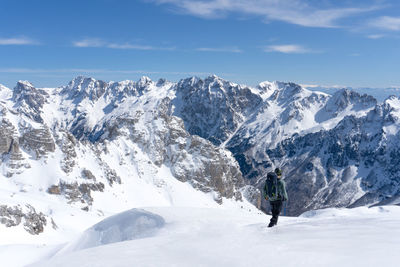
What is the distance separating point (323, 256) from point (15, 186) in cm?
13614

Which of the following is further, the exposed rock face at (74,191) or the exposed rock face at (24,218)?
the exposed rock face at (74,191)

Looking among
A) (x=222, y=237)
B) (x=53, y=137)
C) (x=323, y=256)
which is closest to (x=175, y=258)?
(x=222, y=237)

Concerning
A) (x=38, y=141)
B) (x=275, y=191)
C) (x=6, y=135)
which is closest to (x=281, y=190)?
(x=275, y=191)

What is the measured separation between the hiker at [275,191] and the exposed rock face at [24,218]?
6347cm

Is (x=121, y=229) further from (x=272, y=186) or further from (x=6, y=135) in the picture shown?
(x=6, y=135)

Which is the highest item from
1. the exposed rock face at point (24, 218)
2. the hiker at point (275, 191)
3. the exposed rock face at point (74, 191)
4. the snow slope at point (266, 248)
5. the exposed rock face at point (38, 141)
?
the hiker at point (275, 191)

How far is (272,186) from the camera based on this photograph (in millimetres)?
17750

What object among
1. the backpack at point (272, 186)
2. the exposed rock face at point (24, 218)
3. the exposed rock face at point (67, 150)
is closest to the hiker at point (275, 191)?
the backpack at point (272, 186)

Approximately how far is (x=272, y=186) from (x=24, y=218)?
6675 cm

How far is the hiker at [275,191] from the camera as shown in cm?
1759

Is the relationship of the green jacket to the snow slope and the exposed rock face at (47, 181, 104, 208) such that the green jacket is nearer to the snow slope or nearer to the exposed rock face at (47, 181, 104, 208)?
the snow slope

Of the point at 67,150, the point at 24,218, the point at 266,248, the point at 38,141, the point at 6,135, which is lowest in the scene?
the point at 24,218

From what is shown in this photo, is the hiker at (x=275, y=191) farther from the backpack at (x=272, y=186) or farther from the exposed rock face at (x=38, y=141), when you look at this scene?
the exposed rock face at (x=38, y=141)

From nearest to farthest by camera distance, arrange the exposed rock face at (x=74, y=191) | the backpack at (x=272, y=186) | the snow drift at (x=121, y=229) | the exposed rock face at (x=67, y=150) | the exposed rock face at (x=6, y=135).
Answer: the backpack at (x=272, y=186)
the snow drift at (x=121, y=229)
the exposed rock face at (x=74, y=191)
the exposed rock face at (x=6, y=135)
the exposed rock face at (x=67, y=150)
